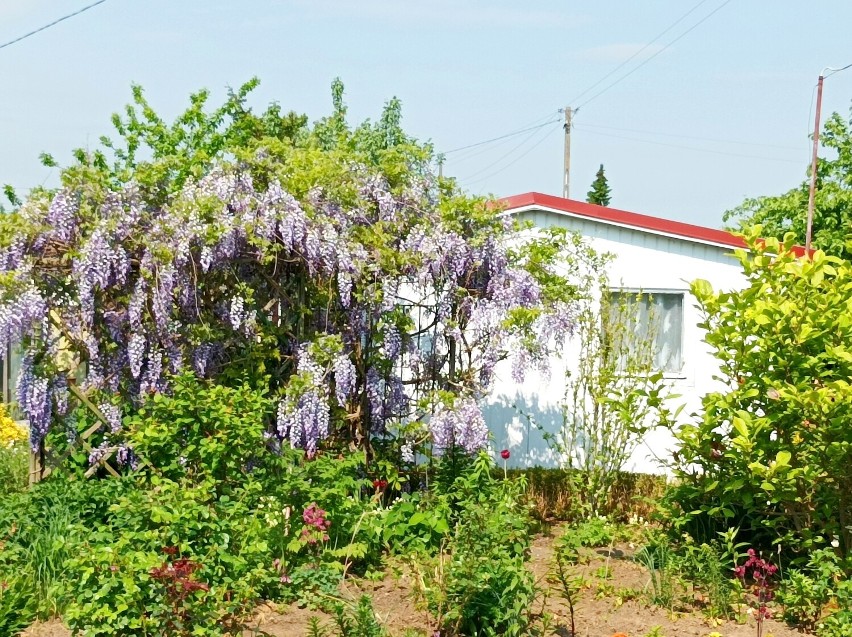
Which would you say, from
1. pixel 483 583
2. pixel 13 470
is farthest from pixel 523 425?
pixel 483 583

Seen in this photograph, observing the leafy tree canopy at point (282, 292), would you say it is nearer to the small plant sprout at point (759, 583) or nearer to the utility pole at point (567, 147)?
the small plant sprout at point (759, 583)

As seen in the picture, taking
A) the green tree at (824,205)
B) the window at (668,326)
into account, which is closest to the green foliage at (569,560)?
the window at (668,326)

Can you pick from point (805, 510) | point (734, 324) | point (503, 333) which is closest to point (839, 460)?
point (805, 510)

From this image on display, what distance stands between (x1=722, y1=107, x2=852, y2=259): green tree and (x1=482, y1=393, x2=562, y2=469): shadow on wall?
1406 cm

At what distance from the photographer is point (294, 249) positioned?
7.30 meters

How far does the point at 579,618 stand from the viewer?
5.79 m

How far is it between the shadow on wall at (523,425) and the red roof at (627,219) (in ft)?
7.30

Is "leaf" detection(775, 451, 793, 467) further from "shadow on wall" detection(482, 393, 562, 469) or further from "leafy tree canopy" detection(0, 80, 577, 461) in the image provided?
"shadow on wall" detection(482, 393, 562, 469)

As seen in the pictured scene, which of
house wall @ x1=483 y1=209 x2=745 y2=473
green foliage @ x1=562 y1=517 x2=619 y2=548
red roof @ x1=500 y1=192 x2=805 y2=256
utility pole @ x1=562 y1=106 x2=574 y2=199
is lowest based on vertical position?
green foliage @ x1=562 y1=517 x2=619 y2=548

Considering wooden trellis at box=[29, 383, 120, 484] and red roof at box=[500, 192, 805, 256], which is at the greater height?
red roof at box=[500, 192, 805, 256]

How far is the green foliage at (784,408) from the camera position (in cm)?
609

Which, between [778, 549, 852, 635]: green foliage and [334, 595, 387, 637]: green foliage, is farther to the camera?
[778, 549, 852, 635]: green foliage

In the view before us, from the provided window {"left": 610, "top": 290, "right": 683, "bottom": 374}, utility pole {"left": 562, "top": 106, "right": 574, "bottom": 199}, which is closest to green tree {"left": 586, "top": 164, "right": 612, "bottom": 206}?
utility pole {"left": 562, "top": 106, "right": 574, "bottom": 199}

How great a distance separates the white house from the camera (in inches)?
423
